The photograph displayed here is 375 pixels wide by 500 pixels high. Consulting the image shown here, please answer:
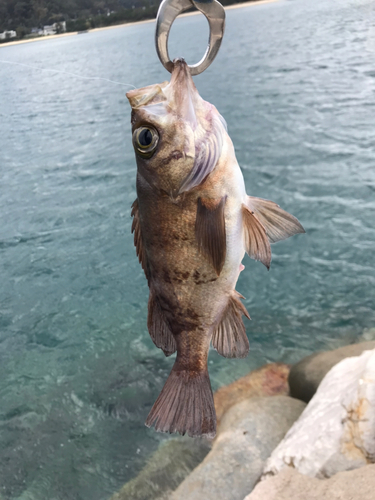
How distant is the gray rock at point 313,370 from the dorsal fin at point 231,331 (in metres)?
5.05

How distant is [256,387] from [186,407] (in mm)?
6112

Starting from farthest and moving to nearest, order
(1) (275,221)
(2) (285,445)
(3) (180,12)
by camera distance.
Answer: (2) (285,445)
(1) (275,221)
(3) (180,12)

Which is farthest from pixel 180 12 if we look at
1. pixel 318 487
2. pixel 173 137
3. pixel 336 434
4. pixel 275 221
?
pixel 336 434

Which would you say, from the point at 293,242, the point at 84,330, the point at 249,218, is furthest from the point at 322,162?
the point at 249,218

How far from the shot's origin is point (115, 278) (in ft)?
40.9

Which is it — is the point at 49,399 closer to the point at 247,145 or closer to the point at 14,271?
the point at 14,271

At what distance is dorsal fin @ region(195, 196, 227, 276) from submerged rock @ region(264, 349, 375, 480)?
3.33m

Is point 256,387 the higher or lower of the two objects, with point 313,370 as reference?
lower

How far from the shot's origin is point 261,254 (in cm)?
216

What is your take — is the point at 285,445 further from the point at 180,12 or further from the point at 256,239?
the point at 180,12

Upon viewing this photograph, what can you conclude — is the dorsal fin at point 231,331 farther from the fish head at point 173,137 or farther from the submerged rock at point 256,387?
the submerged rock at point 256,387

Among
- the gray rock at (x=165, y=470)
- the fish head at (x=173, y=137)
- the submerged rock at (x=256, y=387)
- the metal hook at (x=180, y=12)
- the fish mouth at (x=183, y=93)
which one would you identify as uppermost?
the metal hook at (x=180, y=12)

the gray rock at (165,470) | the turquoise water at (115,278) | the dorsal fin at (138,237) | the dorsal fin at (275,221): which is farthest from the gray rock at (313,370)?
the dorsal fin at (138,237)

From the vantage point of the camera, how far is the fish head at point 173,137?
198 centimetres
